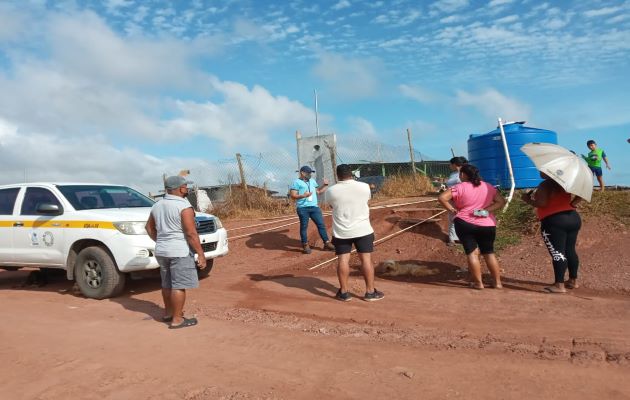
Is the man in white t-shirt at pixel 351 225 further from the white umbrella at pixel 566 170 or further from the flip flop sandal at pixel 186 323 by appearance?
the white umbrella at pixel 566 170

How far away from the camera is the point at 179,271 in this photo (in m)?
5.45

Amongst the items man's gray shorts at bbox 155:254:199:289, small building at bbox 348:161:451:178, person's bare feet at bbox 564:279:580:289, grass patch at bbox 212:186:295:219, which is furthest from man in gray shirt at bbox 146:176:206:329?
small building at bbox 348:161:451:178

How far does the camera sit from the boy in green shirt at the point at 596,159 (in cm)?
1173

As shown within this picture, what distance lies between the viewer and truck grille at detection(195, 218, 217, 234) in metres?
7.39

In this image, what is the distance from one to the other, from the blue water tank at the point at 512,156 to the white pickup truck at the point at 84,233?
6.29m

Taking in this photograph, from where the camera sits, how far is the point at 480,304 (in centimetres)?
598

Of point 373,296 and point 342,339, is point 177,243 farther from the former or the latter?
point 373,296

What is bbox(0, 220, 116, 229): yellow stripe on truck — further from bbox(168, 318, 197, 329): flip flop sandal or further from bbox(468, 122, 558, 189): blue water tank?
bbox(468, 122, 558, 189): blue water tank

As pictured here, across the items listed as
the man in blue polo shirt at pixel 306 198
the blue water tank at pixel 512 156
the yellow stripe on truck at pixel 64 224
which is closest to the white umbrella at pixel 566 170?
the man in blue polo shirt at pixel 306 198

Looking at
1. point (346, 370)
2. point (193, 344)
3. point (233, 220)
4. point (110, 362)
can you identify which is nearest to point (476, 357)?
point (346, 370)

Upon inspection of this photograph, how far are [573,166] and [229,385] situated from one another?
4611mm

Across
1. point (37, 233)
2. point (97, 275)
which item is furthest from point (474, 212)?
point (37, 233)

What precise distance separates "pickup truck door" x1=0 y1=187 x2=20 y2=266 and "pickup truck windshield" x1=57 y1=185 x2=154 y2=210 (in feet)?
2.98

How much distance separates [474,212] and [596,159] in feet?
22.9
